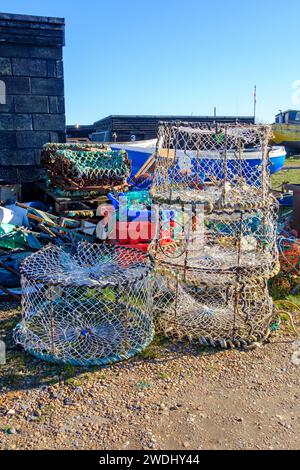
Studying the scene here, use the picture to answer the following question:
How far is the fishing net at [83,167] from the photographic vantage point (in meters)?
5.62

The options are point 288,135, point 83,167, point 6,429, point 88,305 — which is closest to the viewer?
point 6,429

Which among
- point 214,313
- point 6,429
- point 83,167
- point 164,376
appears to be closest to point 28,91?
point 83,167

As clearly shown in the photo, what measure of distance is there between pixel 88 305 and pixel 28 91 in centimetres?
413

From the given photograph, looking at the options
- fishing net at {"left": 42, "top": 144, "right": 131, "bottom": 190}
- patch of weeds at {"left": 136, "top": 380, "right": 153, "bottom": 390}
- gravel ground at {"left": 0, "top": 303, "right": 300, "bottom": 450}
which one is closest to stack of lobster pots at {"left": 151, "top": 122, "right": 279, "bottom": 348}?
gravel ground at {"left": 0, "top": 303, "right": 300, "bottom": 450}

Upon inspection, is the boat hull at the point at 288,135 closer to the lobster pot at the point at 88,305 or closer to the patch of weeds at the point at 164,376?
the lobster pot at the point at 88,305

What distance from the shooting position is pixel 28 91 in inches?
265

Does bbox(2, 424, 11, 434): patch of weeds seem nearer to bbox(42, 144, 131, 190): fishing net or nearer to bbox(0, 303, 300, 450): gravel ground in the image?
bbox(0, 303, 300, 450): gravel ground

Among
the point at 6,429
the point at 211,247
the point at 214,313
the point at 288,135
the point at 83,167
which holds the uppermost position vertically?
the point at 288,135

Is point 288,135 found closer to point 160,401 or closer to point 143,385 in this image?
point 143,385

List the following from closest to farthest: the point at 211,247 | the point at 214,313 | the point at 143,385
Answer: the point at 143,385 < the point at 214,313 < the point at 211,247

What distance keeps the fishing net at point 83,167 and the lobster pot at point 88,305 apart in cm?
150

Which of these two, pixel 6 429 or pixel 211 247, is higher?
pixel 211 247

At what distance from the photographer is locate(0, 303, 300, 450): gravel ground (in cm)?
255
